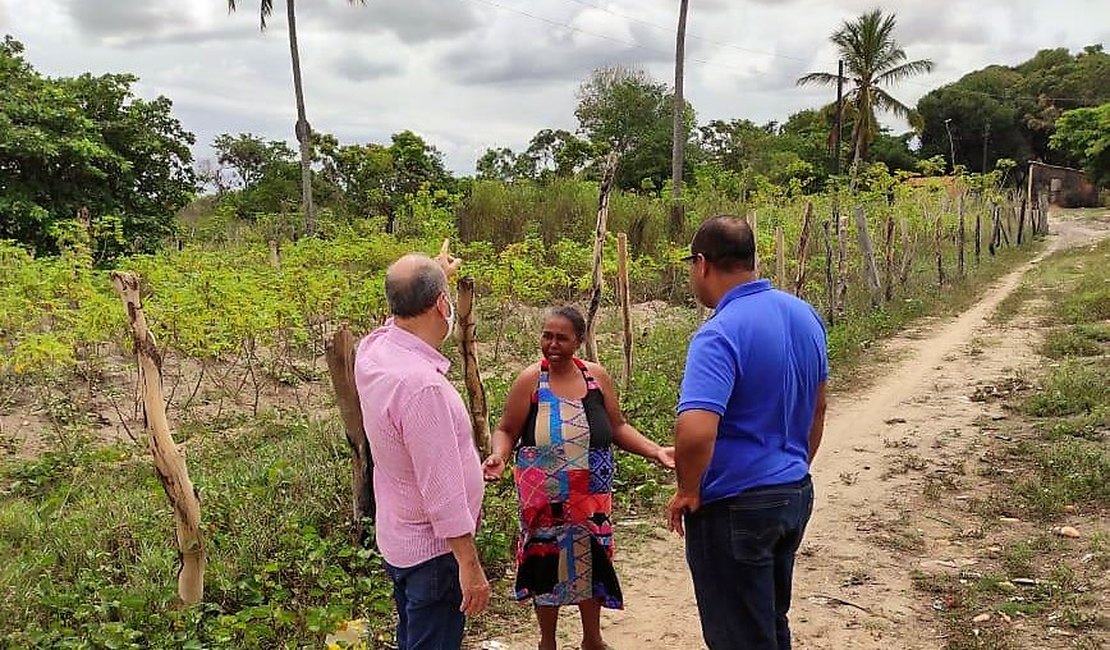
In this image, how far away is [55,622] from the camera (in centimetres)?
353

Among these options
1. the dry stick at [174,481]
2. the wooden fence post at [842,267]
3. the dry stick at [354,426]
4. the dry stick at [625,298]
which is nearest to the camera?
the dry stick at [174,481]

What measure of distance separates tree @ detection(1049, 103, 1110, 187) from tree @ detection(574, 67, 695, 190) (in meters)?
14.0

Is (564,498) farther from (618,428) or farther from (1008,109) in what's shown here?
(1008,109)

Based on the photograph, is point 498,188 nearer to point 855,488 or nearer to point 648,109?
point 855,488

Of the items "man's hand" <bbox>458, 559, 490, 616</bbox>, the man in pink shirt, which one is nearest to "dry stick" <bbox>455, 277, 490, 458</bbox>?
the man in pink shirt

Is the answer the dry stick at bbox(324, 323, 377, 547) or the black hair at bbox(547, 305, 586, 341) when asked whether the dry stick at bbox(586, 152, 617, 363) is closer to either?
the dry stick at bbox(324, 323, 377, 547)

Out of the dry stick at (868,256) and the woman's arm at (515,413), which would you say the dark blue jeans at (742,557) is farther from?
the dry stick at (868,256)

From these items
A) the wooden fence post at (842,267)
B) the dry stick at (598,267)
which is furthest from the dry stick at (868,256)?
the dry stick at (598,267)

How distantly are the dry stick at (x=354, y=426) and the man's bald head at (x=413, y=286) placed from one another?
6.47 ft

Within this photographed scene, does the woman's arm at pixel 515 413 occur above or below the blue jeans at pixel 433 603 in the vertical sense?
above

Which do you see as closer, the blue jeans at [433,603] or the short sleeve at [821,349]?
the blue jeans at [433,603]

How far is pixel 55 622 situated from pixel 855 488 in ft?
15.1

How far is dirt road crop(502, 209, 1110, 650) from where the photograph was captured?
392 cm

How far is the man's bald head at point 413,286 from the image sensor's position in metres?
2.32
